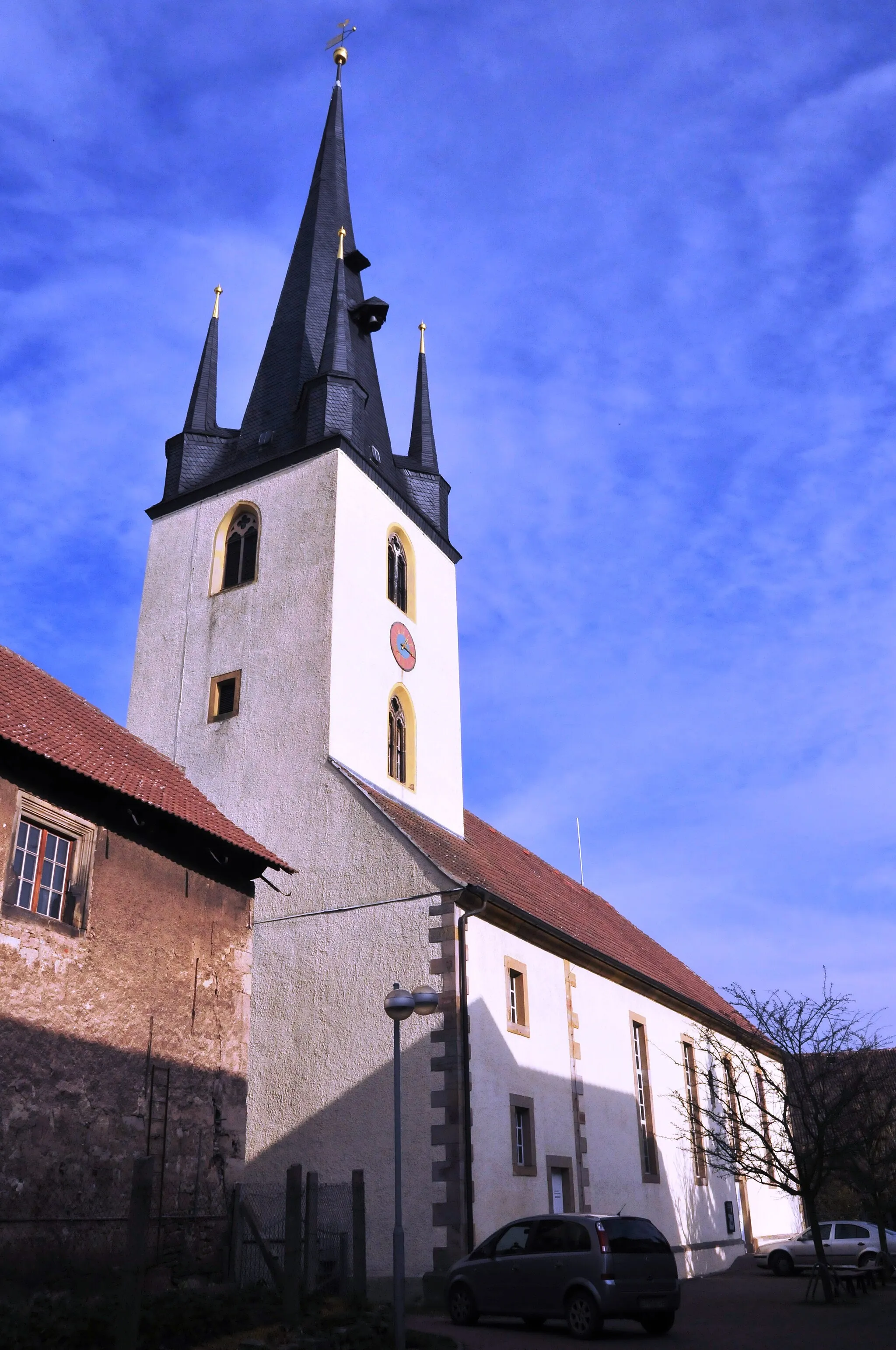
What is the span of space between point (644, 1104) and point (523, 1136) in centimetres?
669

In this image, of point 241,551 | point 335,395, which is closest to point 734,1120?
point 241,551

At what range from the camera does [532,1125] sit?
17953 millimetres

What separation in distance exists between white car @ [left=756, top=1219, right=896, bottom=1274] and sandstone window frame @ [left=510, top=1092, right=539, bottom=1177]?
8.42 m

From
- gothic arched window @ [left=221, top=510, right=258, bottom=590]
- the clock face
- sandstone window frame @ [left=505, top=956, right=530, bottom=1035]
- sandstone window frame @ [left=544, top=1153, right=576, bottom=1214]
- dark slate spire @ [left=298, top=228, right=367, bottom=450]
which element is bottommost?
sandstone window frame @ [left=544, top=1153, right=576, bottom=1214]

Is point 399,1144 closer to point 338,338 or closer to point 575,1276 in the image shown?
point 575,1276

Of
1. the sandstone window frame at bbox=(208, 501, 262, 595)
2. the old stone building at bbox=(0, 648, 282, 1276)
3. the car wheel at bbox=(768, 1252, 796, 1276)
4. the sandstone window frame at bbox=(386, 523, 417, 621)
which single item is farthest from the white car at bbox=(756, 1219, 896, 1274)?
the sandstone window frame at bbox=(208, 501, 262, 595)

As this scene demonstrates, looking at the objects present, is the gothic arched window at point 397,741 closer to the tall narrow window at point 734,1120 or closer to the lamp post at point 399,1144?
the tall narrow window at point 734,1120

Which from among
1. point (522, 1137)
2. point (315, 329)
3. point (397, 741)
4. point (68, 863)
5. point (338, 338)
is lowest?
point (522, 1137)

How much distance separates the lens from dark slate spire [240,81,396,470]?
24906 mm

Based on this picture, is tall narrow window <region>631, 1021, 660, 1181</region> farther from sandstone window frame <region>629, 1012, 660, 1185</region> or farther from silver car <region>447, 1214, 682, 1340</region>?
silver car <region>447, 1214, 682, 1340</region>

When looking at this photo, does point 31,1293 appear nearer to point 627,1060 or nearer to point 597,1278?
point 597,1278

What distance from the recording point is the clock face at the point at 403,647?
22891mm

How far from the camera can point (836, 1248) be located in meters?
23.5

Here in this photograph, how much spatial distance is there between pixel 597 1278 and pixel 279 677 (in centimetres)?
1136
